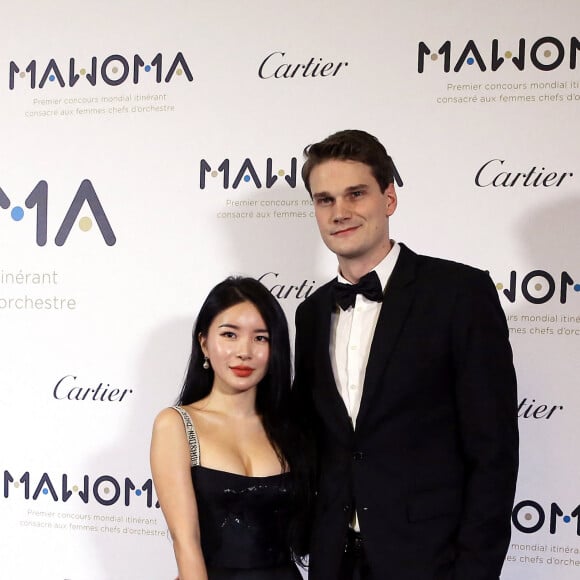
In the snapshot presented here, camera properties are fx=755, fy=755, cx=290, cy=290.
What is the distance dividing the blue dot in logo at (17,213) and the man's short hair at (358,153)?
4.97 ft

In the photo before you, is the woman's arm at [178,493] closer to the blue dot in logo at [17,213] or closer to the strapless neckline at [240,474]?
the strapless neckline at [240,474]

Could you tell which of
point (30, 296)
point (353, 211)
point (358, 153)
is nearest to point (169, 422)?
point (353, 211)

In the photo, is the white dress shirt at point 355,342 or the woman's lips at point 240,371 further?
the woman's lips at point 240,371

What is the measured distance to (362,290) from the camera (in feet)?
6.18

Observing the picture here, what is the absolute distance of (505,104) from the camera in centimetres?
263

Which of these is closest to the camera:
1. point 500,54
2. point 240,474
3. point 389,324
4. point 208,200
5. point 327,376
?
point 389,324

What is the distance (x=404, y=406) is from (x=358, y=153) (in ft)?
2.10

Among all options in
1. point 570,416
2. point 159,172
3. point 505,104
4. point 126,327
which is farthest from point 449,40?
point 126,327

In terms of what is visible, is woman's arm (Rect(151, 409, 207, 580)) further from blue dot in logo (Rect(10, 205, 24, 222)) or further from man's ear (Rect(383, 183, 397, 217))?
blue dot in logo (Rect(10, 205, 24, 222))

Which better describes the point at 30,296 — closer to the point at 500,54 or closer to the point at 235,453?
the point at 235,453

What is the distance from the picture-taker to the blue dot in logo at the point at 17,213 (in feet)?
9.80

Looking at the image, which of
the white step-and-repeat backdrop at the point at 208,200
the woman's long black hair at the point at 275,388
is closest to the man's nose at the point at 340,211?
the woman's long black hair at the point at 275,388

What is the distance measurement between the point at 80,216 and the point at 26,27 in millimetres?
794

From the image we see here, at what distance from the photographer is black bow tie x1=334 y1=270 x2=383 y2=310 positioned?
187cm
